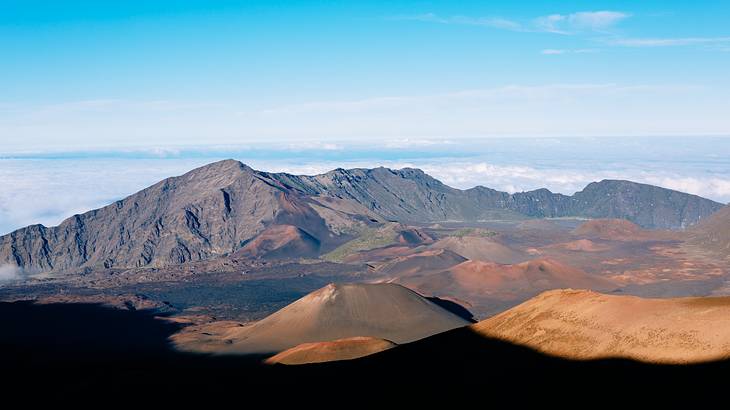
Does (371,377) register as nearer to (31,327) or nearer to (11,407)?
(11,407)

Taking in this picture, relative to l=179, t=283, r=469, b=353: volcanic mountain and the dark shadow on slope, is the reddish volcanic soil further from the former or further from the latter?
l=179, t=283, r=469, b=353: volcanic mountain

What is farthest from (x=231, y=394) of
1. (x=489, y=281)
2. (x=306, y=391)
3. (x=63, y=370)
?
(x=489, y=281)

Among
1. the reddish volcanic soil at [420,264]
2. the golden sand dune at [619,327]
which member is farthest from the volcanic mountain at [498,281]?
the golden sand dune at [619,327]

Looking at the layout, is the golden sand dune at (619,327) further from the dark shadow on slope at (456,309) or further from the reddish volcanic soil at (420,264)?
the reddish volcanic soil at (420,264)

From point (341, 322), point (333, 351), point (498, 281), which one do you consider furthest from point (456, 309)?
point (333, 351)

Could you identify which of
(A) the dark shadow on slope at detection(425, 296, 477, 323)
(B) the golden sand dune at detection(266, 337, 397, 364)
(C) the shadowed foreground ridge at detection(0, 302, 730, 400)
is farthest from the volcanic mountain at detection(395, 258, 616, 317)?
(C) the shadowed foreground ridge at detection(0, 302, 730, 400)
